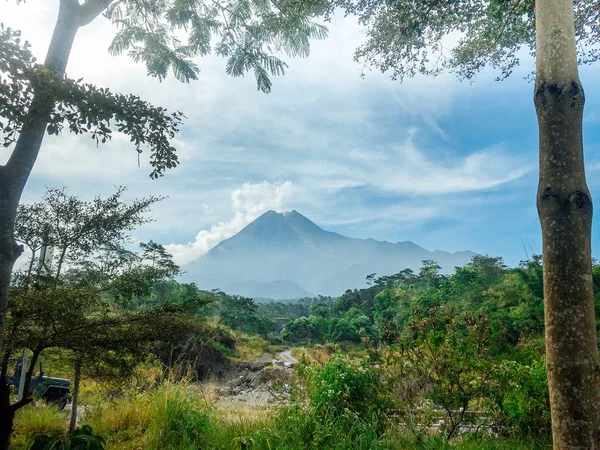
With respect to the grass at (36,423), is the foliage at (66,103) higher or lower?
higher

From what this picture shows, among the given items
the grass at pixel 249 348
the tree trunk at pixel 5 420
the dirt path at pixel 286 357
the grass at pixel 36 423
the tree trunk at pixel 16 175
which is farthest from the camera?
the dirt path at pixel 286 357

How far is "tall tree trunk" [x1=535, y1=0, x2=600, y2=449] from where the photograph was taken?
1440mm

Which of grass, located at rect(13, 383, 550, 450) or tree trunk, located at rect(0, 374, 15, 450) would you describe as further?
tree trunk, located at rect(0, 374, 15, 450)

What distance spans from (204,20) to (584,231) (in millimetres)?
6320

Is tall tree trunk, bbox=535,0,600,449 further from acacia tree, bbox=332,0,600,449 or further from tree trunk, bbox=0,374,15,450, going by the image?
tree trunk, bbox=0,374,15,450

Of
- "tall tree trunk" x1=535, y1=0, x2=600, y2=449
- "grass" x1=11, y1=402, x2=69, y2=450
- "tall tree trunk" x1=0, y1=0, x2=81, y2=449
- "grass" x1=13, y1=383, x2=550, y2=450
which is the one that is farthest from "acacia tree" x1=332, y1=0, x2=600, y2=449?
"grass" x1=11, y1=402, x2=69, y2=450

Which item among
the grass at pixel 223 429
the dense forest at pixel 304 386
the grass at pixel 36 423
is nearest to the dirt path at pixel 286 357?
the grass at pixel 36 423

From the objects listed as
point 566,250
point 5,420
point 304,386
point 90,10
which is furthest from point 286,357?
point 566,250

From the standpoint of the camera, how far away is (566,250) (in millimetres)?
1532

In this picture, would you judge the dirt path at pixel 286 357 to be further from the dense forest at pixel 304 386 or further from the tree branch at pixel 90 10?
the tree branch at pixel 90 10

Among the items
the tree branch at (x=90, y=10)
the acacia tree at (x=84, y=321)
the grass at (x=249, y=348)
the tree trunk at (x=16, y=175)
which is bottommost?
the grass at (x=249, y=348)

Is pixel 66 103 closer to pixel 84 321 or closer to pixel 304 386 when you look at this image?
pixel 84 321

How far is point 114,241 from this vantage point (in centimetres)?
762

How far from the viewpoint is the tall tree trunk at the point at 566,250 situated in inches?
56.7
